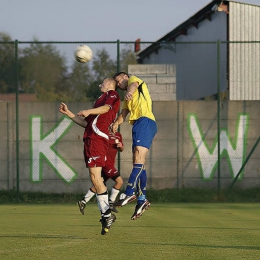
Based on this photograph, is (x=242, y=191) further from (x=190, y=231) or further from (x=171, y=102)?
(x=190, y=231)

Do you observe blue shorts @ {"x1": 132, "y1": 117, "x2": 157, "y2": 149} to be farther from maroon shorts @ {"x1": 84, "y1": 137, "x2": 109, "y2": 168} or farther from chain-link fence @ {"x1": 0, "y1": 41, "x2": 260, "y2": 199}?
chain-link fence @ {"x1": 0, "y1": 41, "x2": 260, "y2": 199}

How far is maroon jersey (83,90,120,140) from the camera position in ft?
31.5

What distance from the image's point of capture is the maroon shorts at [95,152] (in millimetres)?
9484

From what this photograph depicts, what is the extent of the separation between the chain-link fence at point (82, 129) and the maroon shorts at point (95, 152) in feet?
30.3

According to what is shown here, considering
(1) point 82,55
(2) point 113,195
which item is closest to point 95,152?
(2) point 113,195

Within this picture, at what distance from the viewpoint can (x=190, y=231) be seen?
33.6ft

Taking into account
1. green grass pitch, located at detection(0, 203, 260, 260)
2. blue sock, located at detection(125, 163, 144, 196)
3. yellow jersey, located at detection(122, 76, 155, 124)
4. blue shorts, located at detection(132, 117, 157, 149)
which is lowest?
green grass pitch, located at detection(0, 203, 260, 260)

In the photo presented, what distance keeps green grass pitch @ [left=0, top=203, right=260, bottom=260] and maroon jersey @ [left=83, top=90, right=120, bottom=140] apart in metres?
1.30

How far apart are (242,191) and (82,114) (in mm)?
10707

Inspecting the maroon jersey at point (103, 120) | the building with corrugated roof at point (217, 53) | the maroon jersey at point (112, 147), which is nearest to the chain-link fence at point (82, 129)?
the building with corrugated roof at point (217, 53)

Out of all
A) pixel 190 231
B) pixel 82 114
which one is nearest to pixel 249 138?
pixel 190 231

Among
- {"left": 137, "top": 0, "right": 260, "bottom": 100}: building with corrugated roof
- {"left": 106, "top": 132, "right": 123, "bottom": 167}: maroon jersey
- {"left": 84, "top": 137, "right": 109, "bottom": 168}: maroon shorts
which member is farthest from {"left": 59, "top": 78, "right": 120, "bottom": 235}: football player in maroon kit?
{"left": 137, "top": 0, "right": 260, "bottom": 100}: building with corrugated roof

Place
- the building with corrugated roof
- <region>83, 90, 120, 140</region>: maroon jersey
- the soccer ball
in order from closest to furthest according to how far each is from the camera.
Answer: <region>83, 90, 120, 140</region>: maroon jersey → the soccer ball → the building with corrugated roof

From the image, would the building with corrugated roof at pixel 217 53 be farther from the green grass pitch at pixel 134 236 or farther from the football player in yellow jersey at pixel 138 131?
the football player in yellow jersey at pixel 138 131
